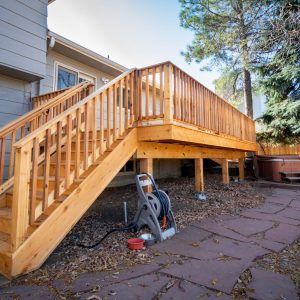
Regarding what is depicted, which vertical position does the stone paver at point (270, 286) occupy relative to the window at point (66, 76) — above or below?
below

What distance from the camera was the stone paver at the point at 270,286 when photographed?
1907mm

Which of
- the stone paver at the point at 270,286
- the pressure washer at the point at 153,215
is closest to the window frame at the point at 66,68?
the pressure washer at the point at 153,215

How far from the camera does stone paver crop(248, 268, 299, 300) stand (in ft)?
6.26

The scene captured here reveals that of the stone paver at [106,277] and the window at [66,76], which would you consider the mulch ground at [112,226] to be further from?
the window at [66,76]

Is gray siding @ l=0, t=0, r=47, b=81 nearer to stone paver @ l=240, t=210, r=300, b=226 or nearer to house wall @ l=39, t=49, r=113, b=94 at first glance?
house wall @ l=39, t=49, r=113, b=94

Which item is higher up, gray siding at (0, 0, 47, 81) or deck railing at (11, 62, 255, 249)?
gray siding at (0, 0, 47, 81)

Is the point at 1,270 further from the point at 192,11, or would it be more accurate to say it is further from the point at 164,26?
the point at 192,11

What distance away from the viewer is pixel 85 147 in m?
2.91

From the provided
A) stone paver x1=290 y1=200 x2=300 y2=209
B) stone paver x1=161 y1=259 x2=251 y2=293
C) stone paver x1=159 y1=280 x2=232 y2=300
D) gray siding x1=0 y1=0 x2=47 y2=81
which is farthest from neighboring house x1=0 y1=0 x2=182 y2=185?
stone paver x1=290 y1=200 x2=300 y2=209

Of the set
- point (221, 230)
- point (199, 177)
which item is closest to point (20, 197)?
point (221, 230)

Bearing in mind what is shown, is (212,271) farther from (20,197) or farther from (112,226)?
(20,197)

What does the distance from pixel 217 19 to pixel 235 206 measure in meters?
10.8

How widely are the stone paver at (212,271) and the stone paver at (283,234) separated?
106cm

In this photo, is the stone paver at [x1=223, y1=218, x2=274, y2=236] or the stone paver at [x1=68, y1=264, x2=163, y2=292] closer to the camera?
the stone paver at [x1=68, y1=264, x2=163, y2=292]
